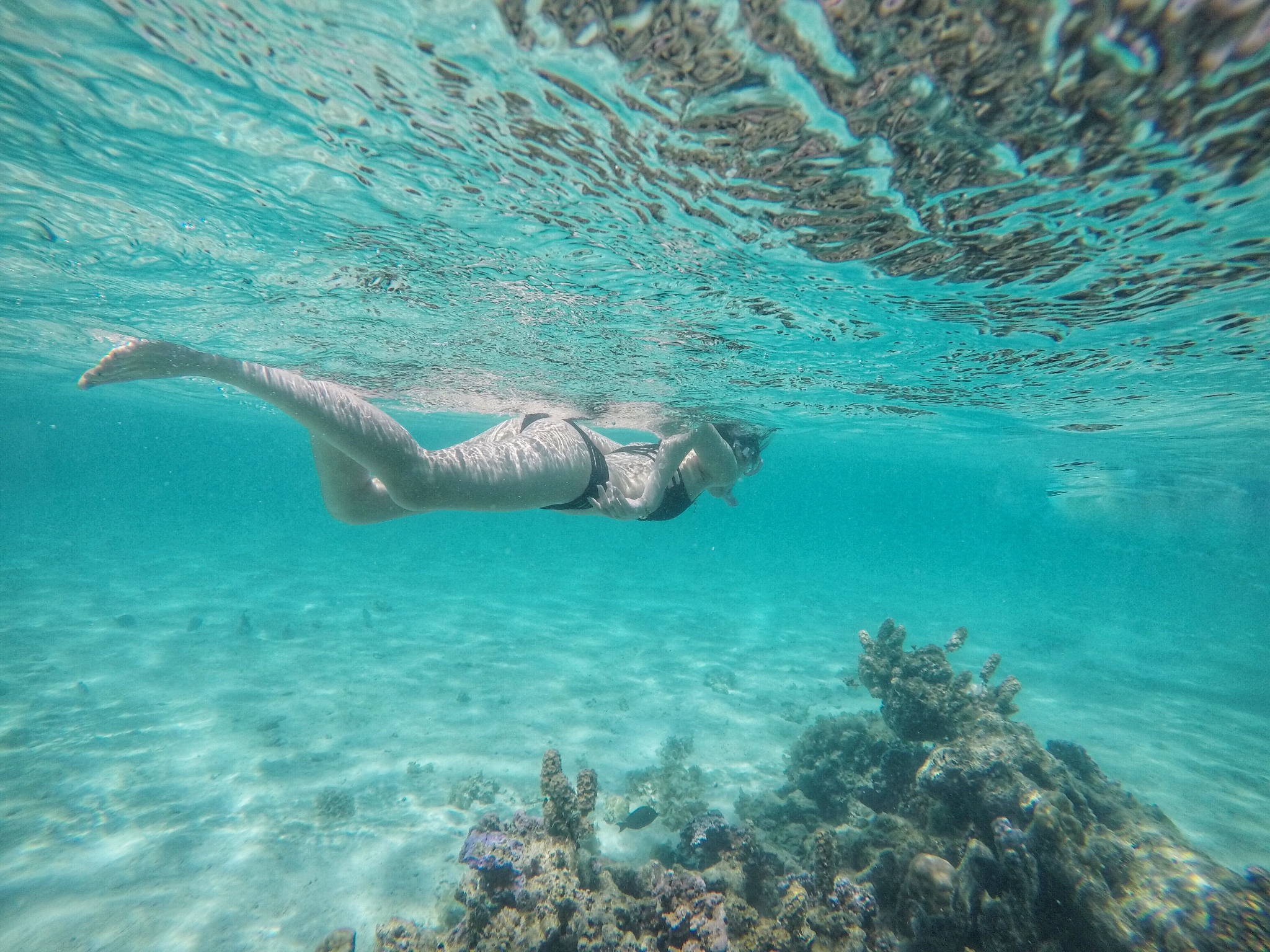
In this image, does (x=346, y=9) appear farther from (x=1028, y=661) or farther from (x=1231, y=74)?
(x=1028, y=661)

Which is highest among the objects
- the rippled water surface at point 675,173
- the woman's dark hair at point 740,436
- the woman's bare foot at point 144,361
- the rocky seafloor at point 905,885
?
the rippled water surface at point 675,173

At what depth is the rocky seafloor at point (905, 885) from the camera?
4262 mm

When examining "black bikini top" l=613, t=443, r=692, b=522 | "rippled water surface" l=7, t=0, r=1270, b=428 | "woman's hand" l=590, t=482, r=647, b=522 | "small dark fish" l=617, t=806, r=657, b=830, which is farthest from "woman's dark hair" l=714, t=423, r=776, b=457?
"small dark fish" l=617, t=806, r=657, b=830

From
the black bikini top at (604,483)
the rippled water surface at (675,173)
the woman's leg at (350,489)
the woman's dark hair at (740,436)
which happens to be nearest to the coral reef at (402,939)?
the woman's leg at (350,489)

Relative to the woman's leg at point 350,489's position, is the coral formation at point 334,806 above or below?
below

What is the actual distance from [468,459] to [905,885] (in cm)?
541

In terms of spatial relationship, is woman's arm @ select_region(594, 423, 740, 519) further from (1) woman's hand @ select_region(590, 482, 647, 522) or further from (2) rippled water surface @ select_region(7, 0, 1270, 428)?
(2) rippled water surface @ select_region(7, 0, 1270, 428)

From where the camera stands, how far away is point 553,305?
Answer: 32.9 ft

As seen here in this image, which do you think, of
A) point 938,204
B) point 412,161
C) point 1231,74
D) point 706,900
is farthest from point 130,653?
point 1231,74

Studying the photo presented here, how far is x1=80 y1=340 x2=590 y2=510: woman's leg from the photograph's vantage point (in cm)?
399

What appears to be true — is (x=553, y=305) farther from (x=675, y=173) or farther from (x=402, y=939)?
(x=402, y=939)

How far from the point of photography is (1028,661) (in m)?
24.0

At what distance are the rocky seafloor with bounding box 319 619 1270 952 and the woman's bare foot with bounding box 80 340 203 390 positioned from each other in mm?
4646

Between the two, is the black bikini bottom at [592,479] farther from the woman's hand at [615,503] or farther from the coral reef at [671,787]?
the coral reef at [671,787]
